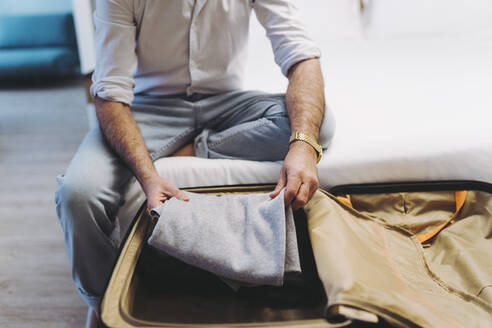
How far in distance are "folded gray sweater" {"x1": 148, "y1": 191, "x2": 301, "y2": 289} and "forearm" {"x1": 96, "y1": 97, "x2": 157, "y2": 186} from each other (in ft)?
0.63

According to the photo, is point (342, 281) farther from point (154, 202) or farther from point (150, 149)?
point (150, 149)

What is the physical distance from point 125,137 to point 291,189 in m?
0.42

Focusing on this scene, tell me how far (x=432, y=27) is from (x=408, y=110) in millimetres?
854

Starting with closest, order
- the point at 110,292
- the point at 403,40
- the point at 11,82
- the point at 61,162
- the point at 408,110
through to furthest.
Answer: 1. the point at 110,292
2. the point at 408,110
3. the point at 403,40
4. the point at 61,162
5. the point at 11,82

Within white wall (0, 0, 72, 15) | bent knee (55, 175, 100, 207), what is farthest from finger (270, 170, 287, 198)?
white wall (0, 0, 72, 15)

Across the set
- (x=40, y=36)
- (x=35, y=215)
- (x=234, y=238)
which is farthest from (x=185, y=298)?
(x=40, y=36)

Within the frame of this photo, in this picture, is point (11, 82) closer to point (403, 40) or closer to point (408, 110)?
point (403, 40)

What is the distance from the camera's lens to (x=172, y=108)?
1057mm

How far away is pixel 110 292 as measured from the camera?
0.58 m

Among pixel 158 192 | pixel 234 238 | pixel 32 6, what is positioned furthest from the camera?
pixel 32 6

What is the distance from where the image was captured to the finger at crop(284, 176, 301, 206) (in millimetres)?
704

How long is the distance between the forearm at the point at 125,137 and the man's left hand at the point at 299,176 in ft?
0.88

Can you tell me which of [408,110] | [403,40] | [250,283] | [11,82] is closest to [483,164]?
[408,110]

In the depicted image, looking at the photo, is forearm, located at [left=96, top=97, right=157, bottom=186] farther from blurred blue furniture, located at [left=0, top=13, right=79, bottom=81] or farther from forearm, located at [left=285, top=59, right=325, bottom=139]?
blurred blue furniture, located at [left=0, top=13, right=79, bottom=81]
